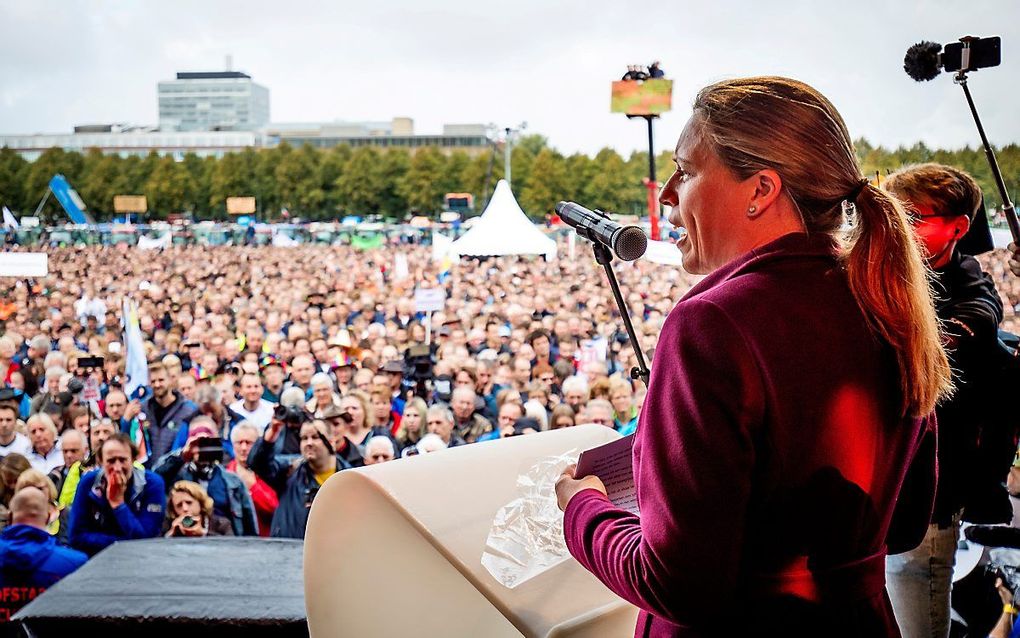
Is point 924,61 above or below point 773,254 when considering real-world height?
above

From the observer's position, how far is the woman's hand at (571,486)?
2.89ft

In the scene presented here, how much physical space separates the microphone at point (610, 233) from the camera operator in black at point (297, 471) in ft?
8.54

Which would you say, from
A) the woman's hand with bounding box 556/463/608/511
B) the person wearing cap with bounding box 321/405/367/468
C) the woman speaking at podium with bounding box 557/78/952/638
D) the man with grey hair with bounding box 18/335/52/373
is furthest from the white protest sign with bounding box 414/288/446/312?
the woman speaking at podium with bounding box 557/78/952/638

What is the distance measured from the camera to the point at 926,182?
5.46ft

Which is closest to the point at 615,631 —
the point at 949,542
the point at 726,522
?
the point at 726,522

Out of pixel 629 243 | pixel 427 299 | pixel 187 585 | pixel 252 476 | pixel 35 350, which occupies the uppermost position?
pixel 629 243

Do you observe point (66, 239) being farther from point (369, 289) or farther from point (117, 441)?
point (117, 441)

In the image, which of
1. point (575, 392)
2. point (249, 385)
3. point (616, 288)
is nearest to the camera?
point (616, 288)

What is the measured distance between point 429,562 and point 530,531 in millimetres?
129

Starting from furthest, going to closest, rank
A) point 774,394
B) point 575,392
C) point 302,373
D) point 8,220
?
point 8,220, point 302,373, point 575,392, point 774,394

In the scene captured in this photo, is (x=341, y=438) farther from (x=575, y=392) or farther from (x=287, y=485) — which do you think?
(x=575, y=392)

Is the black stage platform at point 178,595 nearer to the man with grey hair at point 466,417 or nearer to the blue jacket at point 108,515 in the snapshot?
the blue jacket at point 108,515

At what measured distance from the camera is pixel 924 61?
2.14m

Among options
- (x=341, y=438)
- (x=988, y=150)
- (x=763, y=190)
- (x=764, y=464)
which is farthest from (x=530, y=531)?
(x=341, y=438)
